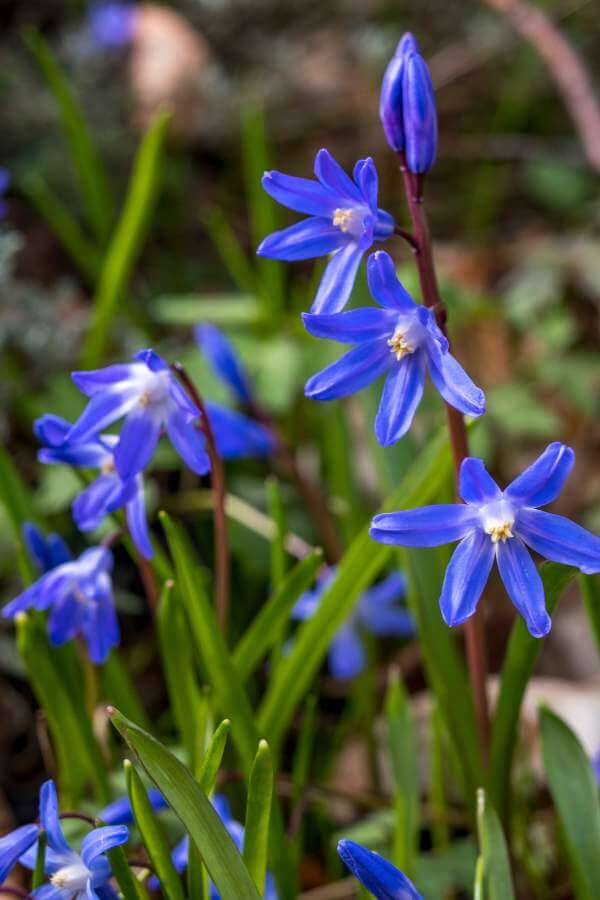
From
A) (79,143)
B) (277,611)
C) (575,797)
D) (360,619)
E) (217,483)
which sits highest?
(79,143)

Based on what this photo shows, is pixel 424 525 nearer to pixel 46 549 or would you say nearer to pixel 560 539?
pixel 560 539

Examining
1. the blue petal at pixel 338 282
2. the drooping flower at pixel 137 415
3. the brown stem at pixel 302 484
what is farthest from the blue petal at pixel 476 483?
the brown stem at pixel 302 484

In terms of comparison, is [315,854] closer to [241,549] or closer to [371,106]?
[241,549]

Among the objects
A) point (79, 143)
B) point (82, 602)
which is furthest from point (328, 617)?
point (79, 143)

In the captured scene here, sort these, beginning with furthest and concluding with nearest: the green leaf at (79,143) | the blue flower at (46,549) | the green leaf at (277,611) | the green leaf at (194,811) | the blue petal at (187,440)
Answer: the green leaf at (79,143) < the blue flower at (46,549) < the green leaf at (277,611) < the blue petal at (187,440) < the green leaf at (194,811)

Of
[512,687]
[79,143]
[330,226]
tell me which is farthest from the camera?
[79,143]

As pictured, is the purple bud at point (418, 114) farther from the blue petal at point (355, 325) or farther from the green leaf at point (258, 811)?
the green leaf at point (258, 811)
